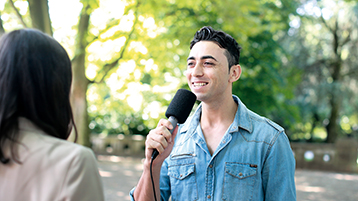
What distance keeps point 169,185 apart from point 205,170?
380 mm

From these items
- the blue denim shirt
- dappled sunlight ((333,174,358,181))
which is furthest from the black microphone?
dappled sunlight ((333,174,358,181))

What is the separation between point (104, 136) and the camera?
1797 centimetres

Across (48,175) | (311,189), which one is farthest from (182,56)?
(48,175)

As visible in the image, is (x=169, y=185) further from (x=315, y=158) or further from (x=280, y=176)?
(x=315, y=158)

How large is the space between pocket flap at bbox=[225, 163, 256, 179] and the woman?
1.19 meters

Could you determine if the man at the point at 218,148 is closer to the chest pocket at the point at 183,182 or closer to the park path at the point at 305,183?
the chest pocket at the point at 183,182

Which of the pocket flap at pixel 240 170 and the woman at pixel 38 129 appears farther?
the pocket flap at pixel 240 170

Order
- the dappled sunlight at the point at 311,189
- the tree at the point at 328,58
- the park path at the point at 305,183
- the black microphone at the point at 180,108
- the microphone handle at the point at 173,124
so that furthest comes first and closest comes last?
the tree at the point at 328,58 → the dappled sunlight at the point at 311,189 → the park path at the point at 305,183 → the black microphone at the point at 180,108 → the microphone handle at the point at 173,124

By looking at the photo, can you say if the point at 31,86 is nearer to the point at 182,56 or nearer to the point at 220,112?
the point at 220,112

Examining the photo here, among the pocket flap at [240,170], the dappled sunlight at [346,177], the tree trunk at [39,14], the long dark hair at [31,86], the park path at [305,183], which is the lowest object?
the dappled sunlight at [346,177]

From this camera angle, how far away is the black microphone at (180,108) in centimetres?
229

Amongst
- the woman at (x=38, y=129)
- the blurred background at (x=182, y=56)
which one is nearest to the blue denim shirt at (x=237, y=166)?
the woman at (x=38, y=129)

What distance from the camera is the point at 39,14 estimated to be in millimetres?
6945

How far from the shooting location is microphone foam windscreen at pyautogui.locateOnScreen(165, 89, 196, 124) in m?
2.30
